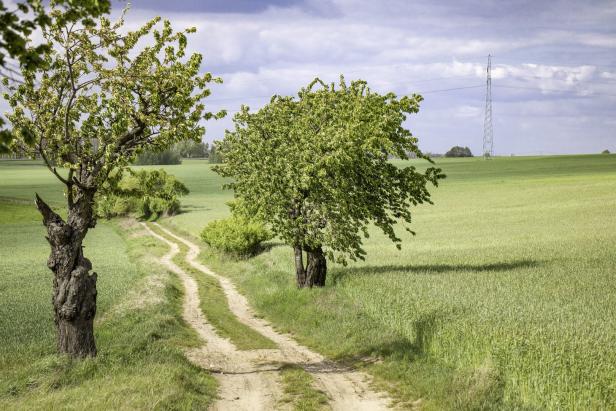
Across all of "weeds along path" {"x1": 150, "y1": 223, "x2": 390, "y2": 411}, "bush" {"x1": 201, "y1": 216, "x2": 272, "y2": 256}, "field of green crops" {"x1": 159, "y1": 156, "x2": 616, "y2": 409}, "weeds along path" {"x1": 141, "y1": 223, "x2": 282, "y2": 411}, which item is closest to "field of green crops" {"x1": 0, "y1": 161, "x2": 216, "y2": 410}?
"weeds along path" {"x1": 141, "y1": 223, "x2": 282, "y2": 411}

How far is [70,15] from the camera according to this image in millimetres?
8453

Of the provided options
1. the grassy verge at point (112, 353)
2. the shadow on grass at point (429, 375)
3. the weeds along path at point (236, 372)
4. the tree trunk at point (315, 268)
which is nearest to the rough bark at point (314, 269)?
the tree trunk at point (315, 268)

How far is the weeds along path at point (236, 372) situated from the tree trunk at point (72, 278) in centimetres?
406

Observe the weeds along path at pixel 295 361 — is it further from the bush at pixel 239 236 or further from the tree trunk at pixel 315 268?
the bush at pixel 239 236

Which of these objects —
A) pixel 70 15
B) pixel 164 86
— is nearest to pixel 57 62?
pixel 164 86

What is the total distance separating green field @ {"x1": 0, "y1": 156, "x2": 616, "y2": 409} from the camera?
13547 mm

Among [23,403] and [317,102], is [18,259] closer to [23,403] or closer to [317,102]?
[317,102]

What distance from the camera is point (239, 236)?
1741 inches

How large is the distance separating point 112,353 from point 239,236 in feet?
87.9

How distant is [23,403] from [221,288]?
73.8 feet

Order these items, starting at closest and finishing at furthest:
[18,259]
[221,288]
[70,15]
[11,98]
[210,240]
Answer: [70,15] < [11,98] < [221,288] < [210,240] < [18,259]

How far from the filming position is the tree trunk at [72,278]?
16.1 m

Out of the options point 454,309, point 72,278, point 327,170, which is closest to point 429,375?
point 454,309

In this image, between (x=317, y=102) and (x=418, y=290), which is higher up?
(x=317, y=102)
